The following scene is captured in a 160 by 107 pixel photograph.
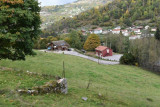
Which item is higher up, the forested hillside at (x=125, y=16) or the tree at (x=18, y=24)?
the forested hillside at (x=125, y=16)

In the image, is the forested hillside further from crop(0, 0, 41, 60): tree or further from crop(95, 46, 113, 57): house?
crop(0, 0, 41, 60): tree

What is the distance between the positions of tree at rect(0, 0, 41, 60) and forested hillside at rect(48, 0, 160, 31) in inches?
5328

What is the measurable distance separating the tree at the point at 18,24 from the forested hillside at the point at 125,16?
444 ft

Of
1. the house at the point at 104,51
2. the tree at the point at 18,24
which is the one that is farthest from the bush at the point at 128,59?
the tree at the point at 18,24

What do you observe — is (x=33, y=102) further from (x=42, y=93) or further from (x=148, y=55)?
(x=148, y=55)

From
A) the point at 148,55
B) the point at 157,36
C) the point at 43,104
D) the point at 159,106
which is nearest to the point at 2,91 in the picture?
the point at 43,104

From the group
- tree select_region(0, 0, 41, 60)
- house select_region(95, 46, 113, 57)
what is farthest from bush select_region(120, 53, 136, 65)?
tree select_region(0, 0, 41, 60)

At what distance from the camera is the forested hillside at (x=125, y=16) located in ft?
477

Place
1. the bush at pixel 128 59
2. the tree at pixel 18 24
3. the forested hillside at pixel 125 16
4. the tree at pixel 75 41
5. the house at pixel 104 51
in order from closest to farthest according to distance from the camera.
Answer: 1. the tree at pixel 18 24
2. the bush at pixel 128 59
3. the house at pixel 104 51
4. the tree at pixel 75 41
5. the forested hillside at pixel 125 16

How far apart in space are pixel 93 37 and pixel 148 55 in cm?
3325

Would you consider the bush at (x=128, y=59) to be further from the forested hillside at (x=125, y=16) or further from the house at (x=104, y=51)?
the forested hillside at (x=125, y=16)

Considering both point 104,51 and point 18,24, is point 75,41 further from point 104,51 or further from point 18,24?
point 18,24

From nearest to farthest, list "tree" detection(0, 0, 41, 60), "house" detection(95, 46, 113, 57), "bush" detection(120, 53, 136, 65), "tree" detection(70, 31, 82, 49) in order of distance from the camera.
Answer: "tree" detection(0, 0, 41, 60) → "bush" detection(120, 53, 136, 65) → "house" detection(95, 46, 113, 57) → "tree" detection(70, 31, 82, 49)

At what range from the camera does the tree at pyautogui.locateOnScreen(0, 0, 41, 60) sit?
9891 mm
